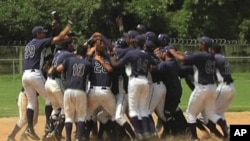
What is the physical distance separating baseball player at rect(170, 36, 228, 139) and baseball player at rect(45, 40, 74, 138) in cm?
223

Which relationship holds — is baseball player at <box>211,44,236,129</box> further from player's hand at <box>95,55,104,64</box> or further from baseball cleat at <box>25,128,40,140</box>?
baseball cleat at <box>25,128,40,140</box>

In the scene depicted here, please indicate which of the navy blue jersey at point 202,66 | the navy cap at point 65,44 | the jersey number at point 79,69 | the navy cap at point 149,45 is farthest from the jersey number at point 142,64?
the navy cap at point 65,44

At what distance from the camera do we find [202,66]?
44.1 feet

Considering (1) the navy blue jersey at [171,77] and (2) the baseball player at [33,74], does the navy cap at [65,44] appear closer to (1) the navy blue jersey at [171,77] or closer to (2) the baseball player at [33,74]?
(2) the baseball player at [33,74]

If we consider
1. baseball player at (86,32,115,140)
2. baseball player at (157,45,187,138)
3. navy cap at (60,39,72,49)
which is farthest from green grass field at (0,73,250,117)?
baseball player at (86,32,115,140)

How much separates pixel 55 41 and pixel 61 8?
2542 cm

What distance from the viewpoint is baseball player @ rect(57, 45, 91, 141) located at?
42.0ft

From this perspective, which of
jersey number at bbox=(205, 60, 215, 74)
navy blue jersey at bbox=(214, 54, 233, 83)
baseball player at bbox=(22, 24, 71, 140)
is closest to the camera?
jersey number at bbox=(205, 60, 215, 74)

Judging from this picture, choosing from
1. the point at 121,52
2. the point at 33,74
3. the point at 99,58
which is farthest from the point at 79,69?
the point at 33,74

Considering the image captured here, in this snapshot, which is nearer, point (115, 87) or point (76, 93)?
point (76, 93)

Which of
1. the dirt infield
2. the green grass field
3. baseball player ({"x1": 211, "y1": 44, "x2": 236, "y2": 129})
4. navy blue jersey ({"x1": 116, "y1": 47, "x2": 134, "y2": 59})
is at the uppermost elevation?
navy blue jersey ({"x1": 116, "y1": 47, "x2": 134, "y2": 59})

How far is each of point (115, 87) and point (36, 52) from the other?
1792 mm

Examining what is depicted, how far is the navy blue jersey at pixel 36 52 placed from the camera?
1385cm

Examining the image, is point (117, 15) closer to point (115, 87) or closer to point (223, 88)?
point (223, 88)
